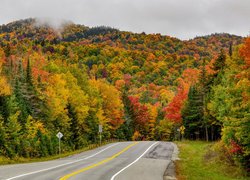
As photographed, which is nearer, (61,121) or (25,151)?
(25,151)

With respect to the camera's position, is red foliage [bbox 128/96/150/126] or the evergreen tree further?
red foliage [bbox 128/96/150/126]

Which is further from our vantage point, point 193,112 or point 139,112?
point 139,112

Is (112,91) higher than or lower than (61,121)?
higher

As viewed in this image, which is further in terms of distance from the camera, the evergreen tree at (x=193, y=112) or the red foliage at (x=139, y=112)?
the red foliage at (x=139, y=112)

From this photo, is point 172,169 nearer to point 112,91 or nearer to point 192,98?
point 192,98

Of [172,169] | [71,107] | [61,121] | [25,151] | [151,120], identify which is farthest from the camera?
[151,120]

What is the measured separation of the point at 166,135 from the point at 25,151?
71.4 m

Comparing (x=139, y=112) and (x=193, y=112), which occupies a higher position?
(x=139, y=112)

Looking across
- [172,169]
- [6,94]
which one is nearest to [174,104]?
Answer: [6,94]

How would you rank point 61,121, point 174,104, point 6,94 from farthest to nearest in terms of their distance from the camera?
point 174,104 → point 61,121 → point 6,94

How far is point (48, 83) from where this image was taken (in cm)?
5303

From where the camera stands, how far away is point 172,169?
2498 centimetres

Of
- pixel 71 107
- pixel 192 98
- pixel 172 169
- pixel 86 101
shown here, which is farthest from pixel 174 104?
pixel 172 169

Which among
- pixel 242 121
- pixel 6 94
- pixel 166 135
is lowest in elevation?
Answer: pixel 166 135
